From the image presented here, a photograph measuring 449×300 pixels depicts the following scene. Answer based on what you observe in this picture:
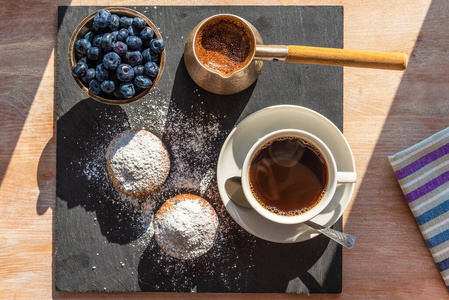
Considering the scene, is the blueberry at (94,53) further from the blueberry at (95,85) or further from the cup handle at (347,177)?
the cup handle at (347,177)

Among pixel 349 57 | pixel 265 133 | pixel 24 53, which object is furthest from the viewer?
pixel 24 53

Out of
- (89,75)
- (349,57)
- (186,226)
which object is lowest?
(186,226)

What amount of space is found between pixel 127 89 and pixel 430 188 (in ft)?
2.79

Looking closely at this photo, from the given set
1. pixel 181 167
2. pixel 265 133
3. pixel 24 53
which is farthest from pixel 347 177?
pixel 24 53

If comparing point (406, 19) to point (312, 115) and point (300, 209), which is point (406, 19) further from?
point (300, 209)

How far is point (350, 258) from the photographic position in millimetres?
1272

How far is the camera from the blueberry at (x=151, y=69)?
1.09 meters

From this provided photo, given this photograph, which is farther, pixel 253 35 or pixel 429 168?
pixel 429 168

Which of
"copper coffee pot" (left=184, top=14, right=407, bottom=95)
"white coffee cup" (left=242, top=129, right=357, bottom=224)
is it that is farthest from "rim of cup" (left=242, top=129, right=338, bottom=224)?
"copper coffee pot" (left=184, top=14, right=407, bottom=95)

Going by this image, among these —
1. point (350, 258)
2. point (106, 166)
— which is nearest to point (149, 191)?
point (106, 166)

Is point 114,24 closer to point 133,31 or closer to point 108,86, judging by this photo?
point 133,31

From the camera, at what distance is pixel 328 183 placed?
1084 mm

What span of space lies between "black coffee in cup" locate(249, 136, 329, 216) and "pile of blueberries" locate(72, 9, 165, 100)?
34cm

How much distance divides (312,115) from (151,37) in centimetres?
44
